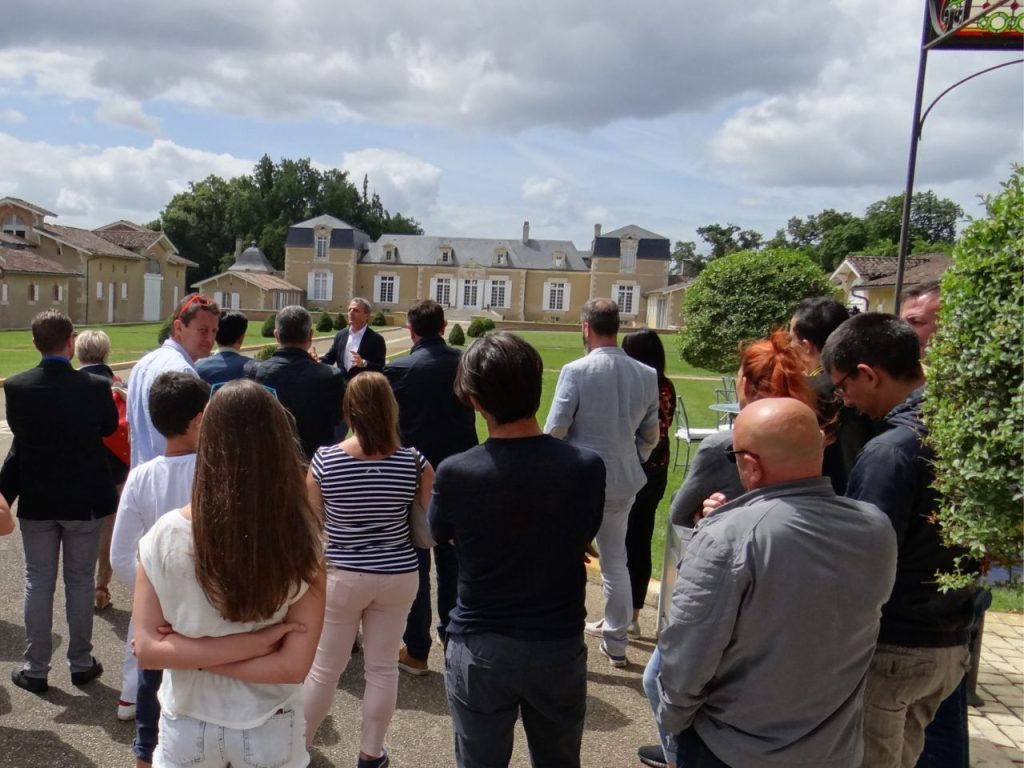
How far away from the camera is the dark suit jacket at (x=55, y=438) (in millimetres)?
4074

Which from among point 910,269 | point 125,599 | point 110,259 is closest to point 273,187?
point 110,259

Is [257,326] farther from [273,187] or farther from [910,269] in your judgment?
[273,187]

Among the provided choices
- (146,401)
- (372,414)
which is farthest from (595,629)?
(146,401)

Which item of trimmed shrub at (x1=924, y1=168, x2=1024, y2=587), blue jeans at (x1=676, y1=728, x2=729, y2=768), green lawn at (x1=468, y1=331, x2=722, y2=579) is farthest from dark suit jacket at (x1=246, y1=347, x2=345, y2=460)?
trimmed shrub at (x1=924, y1=168, x2=1024, y2=587)

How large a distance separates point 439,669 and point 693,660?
2.84 metres

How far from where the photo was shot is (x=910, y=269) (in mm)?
32875

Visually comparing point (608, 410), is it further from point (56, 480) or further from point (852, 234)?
point (852, 234)

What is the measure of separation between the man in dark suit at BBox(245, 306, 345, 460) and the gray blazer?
1.38m

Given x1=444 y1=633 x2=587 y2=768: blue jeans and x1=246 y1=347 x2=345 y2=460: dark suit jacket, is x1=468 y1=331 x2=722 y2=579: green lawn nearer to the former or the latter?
x1=246 y1=347 x2=345 y2=460: dark suit jacket

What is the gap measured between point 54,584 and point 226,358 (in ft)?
5.15

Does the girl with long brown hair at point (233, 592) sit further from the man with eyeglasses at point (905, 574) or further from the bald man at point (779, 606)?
the man with eyeglasses at point (905, 574)

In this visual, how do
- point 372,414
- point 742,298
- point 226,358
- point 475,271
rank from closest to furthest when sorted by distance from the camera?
point 372,414 → point 226,358 → point 742,298 → point 475,271

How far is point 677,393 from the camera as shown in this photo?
16891 mm

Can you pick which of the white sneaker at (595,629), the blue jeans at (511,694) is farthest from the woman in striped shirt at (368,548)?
the white sneaker at (595,629)
